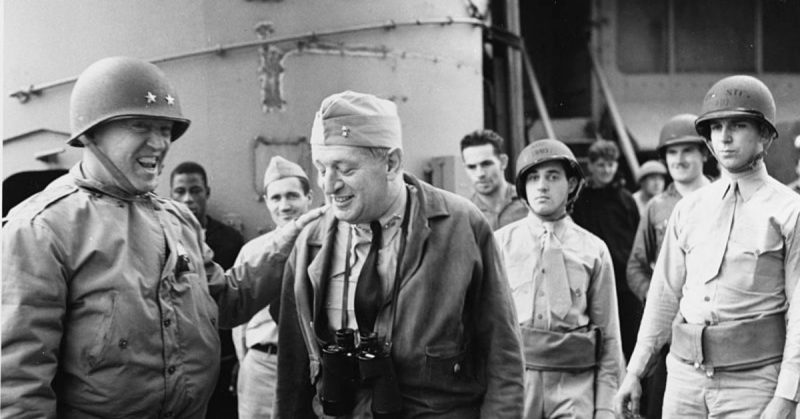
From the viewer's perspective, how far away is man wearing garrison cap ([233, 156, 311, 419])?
407cm

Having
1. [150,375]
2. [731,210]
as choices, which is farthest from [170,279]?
[731,210]

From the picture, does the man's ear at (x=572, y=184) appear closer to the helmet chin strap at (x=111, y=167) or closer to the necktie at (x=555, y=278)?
the necktie at (x=555, y=278)

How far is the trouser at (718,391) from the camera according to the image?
310 centimetres

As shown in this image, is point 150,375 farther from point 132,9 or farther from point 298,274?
point 132,9

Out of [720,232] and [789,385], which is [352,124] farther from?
[789,385]

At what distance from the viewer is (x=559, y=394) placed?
3619 millimetres

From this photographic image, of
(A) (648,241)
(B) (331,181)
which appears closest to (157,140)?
(B) (331,181)

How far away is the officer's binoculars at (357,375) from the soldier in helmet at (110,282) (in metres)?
0.47

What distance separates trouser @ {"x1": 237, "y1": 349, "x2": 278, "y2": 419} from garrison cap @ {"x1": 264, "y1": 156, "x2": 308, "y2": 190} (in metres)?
0.87

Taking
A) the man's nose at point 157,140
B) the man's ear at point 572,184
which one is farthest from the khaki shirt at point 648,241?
the man's nose at point 157,140


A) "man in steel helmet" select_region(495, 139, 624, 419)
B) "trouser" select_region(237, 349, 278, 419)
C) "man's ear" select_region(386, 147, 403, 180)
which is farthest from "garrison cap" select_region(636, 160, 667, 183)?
"man's ear" select_region(386, 147, 403, 180)

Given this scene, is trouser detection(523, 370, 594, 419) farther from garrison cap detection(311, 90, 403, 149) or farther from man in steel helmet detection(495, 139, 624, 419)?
garrison cap detection(311, 90, 403, 149)

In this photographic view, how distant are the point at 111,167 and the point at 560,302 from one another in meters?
1.93

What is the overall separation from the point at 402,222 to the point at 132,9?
269 centimetres
